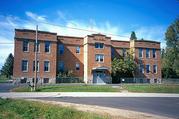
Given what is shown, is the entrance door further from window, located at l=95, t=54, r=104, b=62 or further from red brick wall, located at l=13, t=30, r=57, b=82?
red brick wall, located at l=13, t=30, r=57, b=82

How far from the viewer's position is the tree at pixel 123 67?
149 ft

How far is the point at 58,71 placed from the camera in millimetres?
43875

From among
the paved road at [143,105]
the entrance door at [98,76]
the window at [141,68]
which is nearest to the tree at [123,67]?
the window at [141,68]

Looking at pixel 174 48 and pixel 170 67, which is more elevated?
pixel 174 48

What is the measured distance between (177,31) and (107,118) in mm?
53179

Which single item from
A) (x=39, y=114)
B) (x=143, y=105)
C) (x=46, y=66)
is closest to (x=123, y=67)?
(x=46, y=66)

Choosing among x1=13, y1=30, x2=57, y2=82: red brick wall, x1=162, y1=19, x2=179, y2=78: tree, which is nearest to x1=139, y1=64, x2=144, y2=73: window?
x1=162, y1=19, x2=179, y2=78: tree

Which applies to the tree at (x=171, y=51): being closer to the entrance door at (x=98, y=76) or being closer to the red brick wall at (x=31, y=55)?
the entrance door at (x=98, y=76)

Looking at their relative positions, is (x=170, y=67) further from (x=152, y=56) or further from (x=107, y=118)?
(x=107, y=118)

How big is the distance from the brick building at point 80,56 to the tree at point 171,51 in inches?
196

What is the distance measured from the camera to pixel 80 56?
46156 millimetres

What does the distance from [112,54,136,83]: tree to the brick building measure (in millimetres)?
1532

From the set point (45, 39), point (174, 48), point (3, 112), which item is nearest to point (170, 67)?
point (174, 48)

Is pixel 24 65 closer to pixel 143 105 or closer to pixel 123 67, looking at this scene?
pixel 123 67
